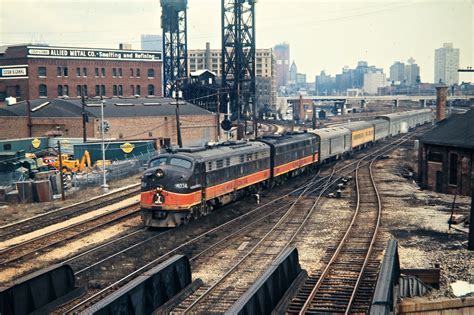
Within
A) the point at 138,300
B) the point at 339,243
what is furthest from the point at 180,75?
the point at 138,300

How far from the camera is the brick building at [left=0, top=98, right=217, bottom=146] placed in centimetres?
6166

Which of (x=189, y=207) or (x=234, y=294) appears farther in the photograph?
→ (x=189, y=207)

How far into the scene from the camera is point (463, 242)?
24969 millimetres

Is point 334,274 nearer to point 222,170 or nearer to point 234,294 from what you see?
point 234,294

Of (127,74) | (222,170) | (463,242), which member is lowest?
(463,242)

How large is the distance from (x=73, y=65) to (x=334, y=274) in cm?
7774

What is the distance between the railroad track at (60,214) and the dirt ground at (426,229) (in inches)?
663

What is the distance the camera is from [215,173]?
28.6 meters

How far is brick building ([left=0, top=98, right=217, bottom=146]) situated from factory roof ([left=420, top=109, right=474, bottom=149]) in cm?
2473

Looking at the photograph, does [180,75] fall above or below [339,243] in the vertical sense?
above

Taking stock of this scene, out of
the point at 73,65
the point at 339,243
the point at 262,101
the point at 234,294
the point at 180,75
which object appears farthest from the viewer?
the point at 262,101

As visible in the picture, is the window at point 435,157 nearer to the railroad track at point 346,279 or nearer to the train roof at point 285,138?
the train roof at point 285,138

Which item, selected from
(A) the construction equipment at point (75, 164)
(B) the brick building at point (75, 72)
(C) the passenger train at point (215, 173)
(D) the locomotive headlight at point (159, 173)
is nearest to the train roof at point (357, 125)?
(C) the passenger train at point (215, 173)

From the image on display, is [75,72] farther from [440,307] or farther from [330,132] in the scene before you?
[440,307]
